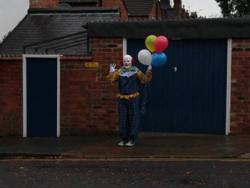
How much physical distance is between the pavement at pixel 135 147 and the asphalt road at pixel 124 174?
1.64ft

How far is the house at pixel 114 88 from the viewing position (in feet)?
42.2

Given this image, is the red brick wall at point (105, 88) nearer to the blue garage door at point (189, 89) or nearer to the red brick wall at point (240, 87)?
the blue garage door at point (189, 89)

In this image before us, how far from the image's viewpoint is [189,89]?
1303cm

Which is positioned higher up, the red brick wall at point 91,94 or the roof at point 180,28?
the roof at point 180,28

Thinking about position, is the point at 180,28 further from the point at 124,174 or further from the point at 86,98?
the point at 124,174

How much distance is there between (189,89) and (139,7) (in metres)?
20.5

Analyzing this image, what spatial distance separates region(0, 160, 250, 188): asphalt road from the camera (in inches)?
329

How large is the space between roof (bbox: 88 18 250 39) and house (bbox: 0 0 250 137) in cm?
2

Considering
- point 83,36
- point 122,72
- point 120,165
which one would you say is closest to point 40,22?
point 83,36

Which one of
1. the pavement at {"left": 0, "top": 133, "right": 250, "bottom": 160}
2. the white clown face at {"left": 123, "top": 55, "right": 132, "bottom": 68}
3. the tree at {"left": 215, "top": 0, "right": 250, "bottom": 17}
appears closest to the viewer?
the pavement at {"left": 0, "top": 133, "right": 250, "bottom": 160}

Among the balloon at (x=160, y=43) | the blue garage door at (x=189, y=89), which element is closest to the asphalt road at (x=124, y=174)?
the balloon at (x=160, y=43)

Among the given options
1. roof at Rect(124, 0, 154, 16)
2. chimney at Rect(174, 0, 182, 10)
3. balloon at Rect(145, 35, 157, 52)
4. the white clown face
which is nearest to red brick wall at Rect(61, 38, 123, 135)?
the white clown face

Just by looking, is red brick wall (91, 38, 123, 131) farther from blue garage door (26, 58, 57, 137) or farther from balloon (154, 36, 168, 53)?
balloon (154, 36, 168, 53)

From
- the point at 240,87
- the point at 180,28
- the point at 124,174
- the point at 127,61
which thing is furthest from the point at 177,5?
the point at 124,174
